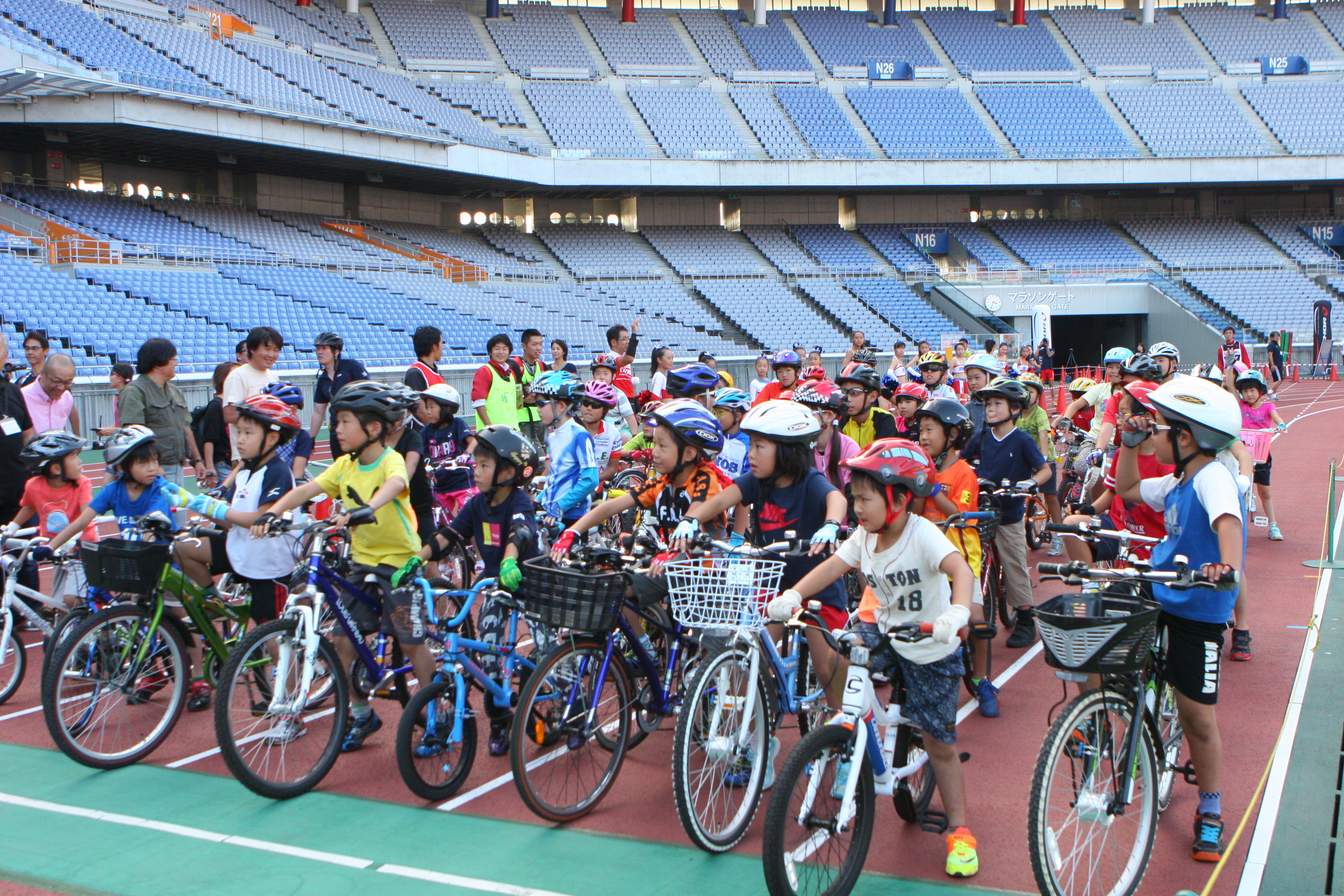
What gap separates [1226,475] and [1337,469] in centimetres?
1558

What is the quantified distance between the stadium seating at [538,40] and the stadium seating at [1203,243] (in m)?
25.4

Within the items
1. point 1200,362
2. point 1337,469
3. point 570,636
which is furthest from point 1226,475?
point 1200,362

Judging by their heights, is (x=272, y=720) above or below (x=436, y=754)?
above

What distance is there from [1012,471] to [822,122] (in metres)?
40.7

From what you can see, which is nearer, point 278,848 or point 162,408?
point 278,848

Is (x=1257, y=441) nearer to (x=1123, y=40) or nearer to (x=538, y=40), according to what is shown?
(x=538, y=40)

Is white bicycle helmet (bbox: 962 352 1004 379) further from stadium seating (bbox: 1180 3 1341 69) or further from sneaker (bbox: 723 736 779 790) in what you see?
stadium seating (bbox: 1180 3 1341 69)

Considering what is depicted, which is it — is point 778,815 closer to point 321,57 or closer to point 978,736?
point 978,736

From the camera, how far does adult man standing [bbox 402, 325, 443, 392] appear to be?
29.9ft

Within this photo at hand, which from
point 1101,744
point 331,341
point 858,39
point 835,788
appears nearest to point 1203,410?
point 1101,744

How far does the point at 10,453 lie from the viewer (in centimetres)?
809

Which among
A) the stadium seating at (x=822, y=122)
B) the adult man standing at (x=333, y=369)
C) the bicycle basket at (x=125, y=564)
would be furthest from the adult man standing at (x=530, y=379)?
the stadium seating at (x=822, y=122)

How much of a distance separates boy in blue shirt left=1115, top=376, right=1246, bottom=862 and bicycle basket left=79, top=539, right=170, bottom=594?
4.86 m

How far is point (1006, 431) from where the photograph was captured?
25.1ft
